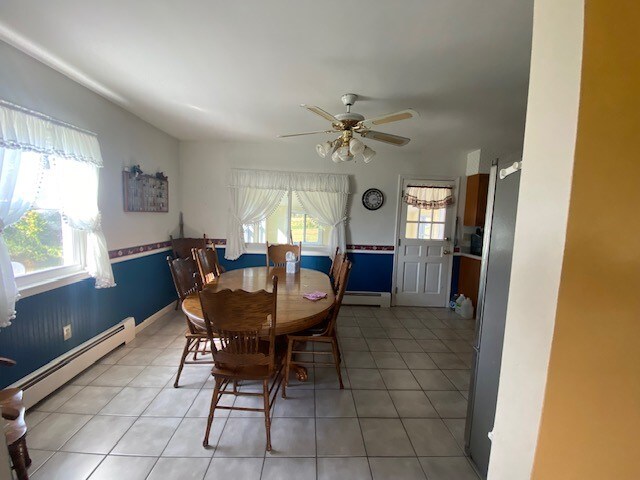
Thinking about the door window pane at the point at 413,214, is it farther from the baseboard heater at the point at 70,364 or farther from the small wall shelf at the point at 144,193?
the baseboard heater at the point at 70,364

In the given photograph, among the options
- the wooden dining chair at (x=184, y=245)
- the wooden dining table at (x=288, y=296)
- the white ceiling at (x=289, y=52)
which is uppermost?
the white ceiling at (x=289, y=52)

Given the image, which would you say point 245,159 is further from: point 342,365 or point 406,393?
point 406,393

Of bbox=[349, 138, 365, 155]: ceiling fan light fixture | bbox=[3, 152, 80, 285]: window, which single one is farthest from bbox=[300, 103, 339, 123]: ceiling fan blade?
bbox=[3, 152, 80, 285]: window

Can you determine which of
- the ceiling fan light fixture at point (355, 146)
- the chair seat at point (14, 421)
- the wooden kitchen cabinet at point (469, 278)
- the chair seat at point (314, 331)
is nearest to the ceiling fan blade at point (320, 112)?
the ceiling fan light fixture at point (355, 146)

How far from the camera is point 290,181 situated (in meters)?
3.91

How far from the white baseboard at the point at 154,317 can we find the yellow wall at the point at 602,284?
3.51 m

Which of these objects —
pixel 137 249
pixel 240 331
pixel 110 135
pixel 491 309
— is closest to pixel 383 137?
pixel 491 309

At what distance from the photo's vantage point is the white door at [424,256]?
4070 millimetres

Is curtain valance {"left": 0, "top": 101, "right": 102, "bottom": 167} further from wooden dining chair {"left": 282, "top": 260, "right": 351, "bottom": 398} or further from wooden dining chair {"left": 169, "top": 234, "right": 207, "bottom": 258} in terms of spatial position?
wooden dining chair {"left": 282, "top": 260, "right": 351, "bottom": 398}

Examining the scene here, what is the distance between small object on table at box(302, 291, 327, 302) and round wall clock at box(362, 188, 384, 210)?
2230 millimetres

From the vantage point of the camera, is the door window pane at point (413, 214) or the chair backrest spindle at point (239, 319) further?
the door window pane at point (413, 214)

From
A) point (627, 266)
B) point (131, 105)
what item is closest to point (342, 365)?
point (627, 266)

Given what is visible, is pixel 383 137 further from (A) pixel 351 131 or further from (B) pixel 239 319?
(B) pixel 239 319

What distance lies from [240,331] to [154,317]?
2.46 m
